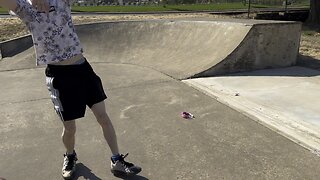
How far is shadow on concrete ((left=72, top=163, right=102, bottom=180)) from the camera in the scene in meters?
3.52

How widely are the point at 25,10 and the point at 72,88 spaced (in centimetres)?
76

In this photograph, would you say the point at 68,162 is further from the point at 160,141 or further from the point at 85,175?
the point at 160,141

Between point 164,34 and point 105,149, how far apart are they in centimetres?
710

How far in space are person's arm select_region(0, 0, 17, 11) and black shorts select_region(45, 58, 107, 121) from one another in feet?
1.93

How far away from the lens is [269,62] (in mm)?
8148

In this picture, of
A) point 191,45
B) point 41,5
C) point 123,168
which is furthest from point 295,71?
point 41,5

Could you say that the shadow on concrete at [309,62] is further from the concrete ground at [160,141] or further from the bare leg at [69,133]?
the bare leg at [69,133]

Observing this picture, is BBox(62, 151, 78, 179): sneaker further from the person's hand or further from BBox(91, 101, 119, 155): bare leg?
the person's hand

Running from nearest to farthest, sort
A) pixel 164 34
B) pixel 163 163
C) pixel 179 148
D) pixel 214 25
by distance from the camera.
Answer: pixel 163 163 → pixel 179 148 → pixel 214 25 → pixel 164 34

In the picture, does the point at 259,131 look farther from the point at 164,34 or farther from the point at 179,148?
the point at 164,34

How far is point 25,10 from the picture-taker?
2.87 meters

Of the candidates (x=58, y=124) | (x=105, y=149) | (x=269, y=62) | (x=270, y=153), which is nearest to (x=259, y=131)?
(x=270, y=153)

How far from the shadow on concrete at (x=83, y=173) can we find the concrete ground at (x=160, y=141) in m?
0.01

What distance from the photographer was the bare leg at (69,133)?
332 centimetres
